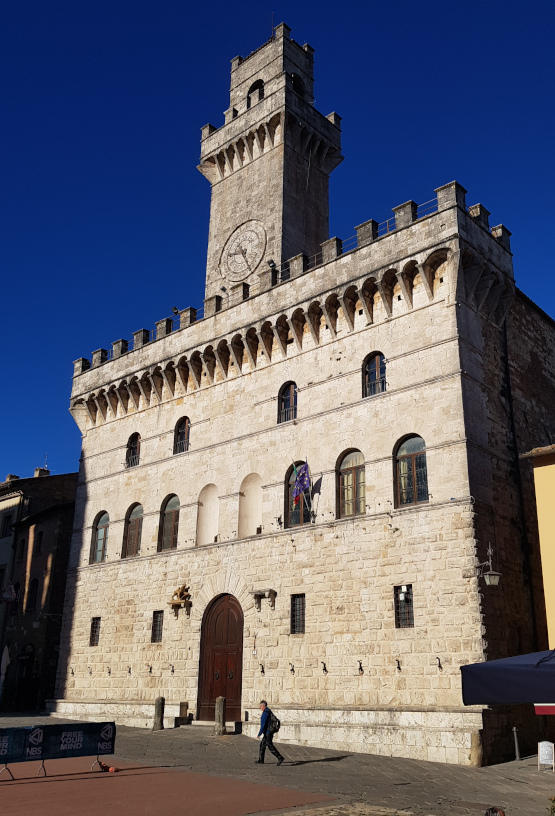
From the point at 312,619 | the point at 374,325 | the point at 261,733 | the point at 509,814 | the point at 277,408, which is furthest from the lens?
the point at 277,408

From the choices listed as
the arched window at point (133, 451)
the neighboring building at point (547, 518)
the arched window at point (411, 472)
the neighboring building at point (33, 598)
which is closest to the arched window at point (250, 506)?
the arched window at point (411, 472)

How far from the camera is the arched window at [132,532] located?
86.2 ft

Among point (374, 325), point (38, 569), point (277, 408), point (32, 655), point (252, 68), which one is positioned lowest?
point (32, 655)

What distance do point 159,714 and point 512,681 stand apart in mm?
16047

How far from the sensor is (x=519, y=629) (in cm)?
1792

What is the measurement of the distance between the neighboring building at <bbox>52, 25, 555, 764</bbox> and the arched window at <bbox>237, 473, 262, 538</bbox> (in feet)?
0.24

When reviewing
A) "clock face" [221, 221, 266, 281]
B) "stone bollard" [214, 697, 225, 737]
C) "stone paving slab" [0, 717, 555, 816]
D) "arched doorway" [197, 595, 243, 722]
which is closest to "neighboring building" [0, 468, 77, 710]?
"arched doorway" [197, 595, 243, 722]

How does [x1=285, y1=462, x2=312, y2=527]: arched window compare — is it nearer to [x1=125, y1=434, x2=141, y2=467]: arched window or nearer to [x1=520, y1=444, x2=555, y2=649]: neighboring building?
[x1=520, y1=444, x2=555, y2=649]: neighboring building

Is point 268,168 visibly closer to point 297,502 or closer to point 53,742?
point 297,502

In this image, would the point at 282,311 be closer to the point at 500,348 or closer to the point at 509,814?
the point at 500,348

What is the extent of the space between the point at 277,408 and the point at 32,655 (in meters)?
16.6

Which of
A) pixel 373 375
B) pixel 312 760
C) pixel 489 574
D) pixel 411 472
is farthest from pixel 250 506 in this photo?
pixel 489 574

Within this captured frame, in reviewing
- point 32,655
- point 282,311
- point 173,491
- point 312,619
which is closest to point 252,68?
point 282,311

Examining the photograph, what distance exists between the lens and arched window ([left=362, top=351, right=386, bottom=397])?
2047cm
